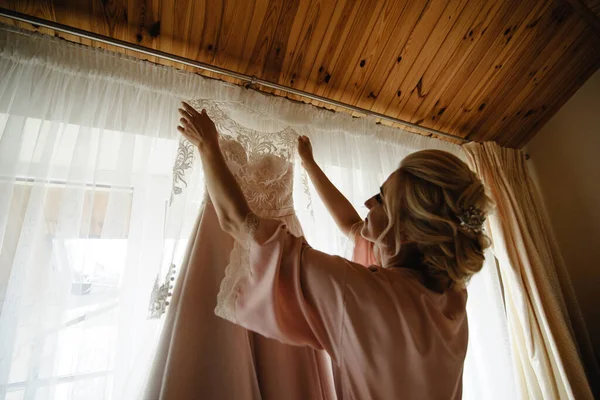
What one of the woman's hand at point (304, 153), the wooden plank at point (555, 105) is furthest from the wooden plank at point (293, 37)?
the wooden plank at point (555, 105)

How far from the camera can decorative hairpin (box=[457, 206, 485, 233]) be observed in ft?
1.80

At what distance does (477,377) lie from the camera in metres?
1.14

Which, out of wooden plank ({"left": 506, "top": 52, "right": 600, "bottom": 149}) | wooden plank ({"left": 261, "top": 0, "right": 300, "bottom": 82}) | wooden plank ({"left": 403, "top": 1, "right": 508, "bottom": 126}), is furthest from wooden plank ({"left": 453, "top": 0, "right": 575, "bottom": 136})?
wooden plank ({"left": 261, "top": 0, "right": 300, "bottom": 82})

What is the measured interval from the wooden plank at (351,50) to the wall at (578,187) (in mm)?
1376

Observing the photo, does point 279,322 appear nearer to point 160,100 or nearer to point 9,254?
point 9,254

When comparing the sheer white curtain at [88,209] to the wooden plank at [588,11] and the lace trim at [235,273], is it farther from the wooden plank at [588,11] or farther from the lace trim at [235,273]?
the wooden plank at [588,11]

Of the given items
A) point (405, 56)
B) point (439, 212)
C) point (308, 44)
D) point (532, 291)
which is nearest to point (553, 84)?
point (405, 56)

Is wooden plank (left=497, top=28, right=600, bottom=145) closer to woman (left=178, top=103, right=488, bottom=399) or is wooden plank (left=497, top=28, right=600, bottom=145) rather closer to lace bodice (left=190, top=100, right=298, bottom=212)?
woman (left=178, top=103, right=488, bottom=399)

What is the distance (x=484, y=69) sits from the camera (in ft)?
4.02

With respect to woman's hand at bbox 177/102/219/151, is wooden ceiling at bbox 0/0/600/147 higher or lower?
higher

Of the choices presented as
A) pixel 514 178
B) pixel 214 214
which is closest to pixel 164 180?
pixel 214 214

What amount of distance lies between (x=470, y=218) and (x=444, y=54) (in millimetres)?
910

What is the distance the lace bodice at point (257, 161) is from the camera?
2.17 ft

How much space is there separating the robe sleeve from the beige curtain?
1.21 meters
